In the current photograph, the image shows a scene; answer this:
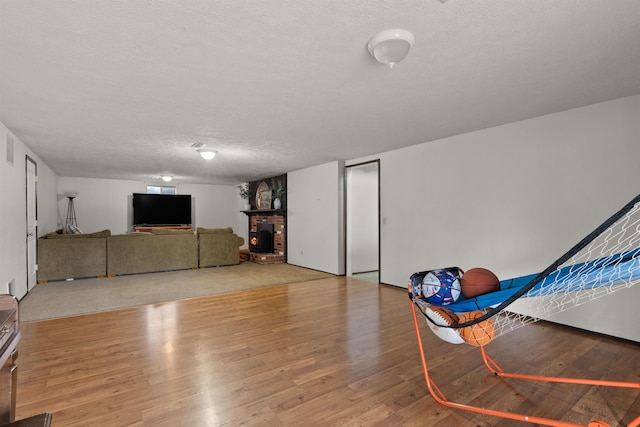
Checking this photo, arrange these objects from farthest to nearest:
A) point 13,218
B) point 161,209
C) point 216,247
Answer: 1. point 161,209
2. point 216,247
3. point 13,218

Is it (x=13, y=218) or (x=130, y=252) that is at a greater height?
(x=13, y=218)

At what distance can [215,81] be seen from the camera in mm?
2486

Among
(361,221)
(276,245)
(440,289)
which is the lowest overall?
(276,245)

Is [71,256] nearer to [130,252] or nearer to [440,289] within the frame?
[130,252]

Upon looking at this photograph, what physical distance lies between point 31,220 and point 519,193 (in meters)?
6.92

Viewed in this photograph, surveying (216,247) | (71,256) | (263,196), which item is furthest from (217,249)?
(71,256)

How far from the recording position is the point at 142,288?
16.2ft

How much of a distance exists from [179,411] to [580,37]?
10.6 ft

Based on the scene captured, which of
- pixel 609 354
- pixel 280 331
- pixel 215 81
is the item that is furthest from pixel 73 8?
pixel 609 354

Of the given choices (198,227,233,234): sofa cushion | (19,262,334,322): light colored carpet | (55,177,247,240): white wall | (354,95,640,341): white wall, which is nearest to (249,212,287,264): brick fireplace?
(19,262,334,322): light colored carpet

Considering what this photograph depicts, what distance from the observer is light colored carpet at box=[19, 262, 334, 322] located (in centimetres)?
394

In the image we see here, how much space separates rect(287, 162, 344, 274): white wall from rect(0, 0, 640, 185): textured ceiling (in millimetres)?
2090

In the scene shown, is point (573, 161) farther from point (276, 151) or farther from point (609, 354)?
point (276, 151)

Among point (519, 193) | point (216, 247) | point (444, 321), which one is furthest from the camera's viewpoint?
point (216, 247)
